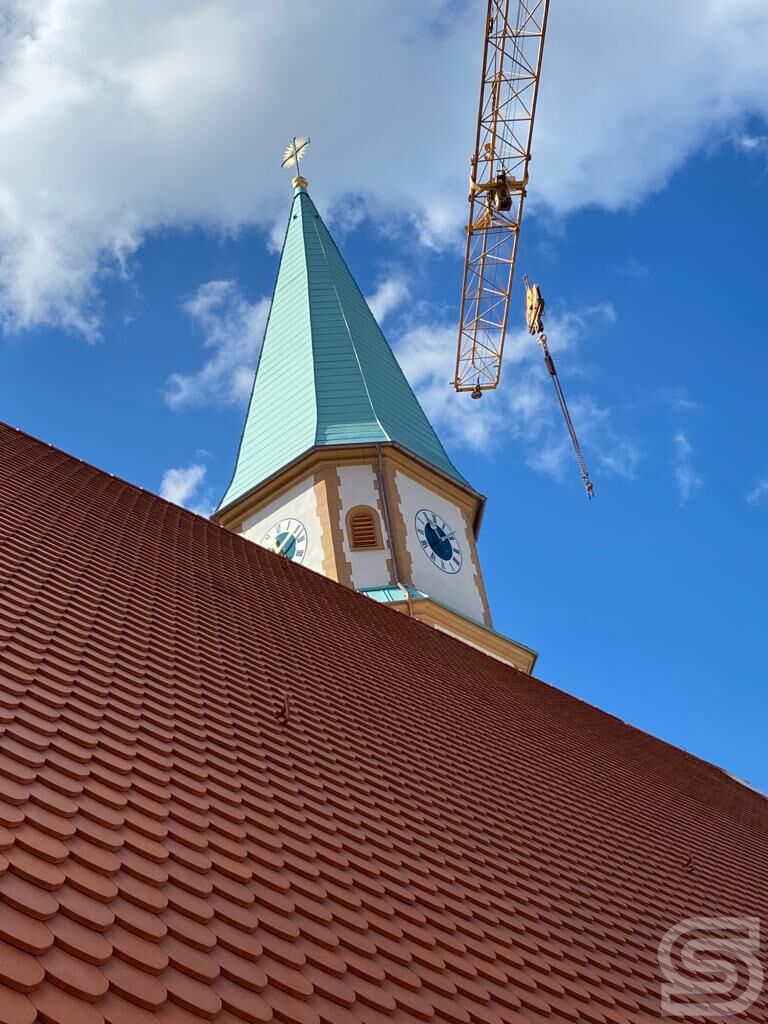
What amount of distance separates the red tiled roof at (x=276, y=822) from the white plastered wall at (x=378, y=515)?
7604 mm

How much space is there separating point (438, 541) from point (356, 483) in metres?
1.58

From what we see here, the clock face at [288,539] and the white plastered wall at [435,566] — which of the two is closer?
the white plastered wall at [435,566]

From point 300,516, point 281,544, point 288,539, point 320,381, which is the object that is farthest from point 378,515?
point 320,381

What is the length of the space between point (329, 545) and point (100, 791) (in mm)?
13709

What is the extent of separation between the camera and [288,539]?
18.7 m

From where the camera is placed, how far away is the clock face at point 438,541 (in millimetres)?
18547

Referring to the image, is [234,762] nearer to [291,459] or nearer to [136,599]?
[136,599]

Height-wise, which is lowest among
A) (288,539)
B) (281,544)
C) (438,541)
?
(281,544)

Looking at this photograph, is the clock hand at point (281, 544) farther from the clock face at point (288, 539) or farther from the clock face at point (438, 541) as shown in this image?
the clock face at point (438, 541)

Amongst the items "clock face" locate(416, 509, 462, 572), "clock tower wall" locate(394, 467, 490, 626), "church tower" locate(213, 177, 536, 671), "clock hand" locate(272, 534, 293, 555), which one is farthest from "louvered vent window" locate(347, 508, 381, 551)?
"clock hand" locate(272, 534, 293, 555)

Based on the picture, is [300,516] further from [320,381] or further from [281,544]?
[320,381]

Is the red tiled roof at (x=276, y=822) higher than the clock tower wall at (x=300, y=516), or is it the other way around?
the clock tower wall at (x=300, y=516)

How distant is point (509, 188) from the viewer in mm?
33844

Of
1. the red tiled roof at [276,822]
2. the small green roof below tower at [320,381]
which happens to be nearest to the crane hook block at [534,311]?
the small green roof below tower at [320,381]
